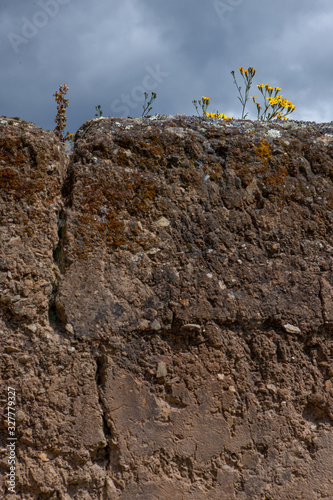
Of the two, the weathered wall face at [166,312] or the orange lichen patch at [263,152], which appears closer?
the weathered wall face at [166,312]

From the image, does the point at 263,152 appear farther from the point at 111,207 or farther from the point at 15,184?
the point at 15,184

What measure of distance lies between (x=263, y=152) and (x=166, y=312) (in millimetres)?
806

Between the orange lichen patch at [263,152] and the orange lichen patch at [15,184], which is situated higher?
the orange lichen patch at [263,152]

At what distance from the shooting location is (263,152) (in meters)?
2.21

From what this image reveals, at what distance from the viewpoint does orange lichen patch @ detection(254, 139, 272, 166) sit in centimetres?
220

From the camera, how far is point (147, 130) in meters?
2.14

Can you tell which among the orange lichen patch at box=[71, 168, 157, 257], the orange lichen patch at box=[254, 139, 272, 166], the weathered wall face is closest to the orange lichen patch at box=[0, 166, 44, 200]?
the weathered wall face

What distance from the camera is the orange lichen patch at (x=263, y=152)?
7.23 feet

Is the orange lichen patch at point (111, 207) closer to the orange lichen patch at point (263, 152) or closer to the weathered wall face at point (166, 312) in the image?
the weathered wall face at point (166, 312)

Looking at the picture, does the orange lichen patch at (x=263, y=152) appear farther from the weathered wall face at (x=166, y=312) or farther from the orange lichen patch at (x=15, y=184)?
the orange lichen patch at (x=15, y=184)

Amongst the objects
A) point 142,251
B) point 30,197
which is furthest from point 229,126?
point 30,197

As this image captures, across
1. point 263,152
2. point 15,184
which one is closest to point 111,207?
point 15,184

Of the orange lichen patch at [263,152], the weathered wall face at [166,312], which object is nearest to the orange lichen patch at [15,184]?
the weathered wall face at [166,312]

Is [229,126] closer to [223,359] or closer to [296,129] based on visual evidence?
[296,129]
